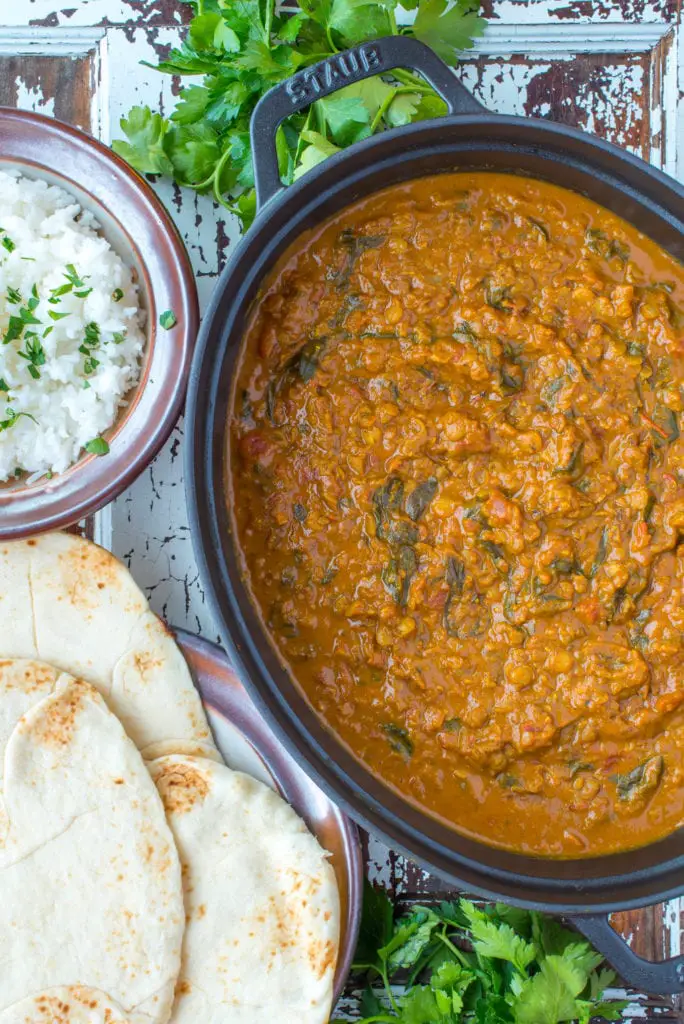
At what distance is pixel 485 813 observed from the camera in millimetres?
2344

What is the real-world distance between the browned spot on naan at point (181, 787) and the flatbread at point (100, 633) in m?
0.07

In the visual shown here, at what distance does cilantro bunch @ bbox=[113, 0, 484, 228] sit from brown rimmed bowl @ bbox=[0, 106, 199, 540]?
0.20 metres

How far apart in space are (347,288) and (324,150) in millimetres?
362

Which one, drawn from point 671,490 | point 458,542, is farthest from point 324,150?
point 671,490

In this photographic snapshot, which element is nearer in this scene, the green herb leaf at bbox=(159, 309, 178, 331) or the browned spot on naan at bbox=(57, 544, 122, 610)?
the green herb leaf at bbox=(159, 309, 178, 331)

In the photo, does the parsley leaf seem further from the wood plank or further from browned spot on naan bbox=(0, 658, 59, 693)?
the wood plank

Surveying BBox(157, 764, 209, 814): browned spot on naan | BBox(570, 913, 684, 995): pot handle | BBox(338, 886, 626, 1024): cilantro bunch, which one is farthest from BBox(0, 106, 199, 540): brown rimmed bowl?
BBox(570, 913, 684, 995): pot handle

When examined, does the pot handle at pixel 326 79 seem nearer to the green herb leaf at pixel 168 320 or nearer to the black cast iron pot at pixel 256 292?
the black cast iron pot at pixel 256 292

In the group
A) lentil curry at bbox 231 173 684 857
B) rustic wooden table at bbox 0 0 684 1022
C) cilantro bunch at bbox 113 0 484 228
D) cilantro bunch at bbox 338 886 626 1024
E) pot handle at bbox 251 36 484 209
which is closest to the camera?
pot handle at bbox 251 36 484 209

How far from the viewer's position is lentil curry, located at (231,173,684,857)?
2.29m

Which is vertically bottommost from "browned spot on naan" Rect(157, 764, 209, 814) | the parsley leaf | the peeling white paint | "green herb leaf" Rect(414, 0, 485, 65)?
"browned spot on naan" Rect(157, 764, 209, 814)

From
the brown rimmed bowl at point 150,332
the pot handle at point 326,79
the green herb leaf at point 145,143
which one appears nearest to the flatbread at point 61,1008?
the brown rimmed bowl at point 150,332

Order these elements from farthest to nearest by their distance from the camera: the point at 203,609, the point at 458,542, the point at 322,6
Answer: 1. the point at 203,609
2. the point at 322,6
3. the point at 458,542

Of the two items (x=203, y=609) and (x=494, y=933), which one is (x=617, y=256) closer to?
(x=203, y=609)
